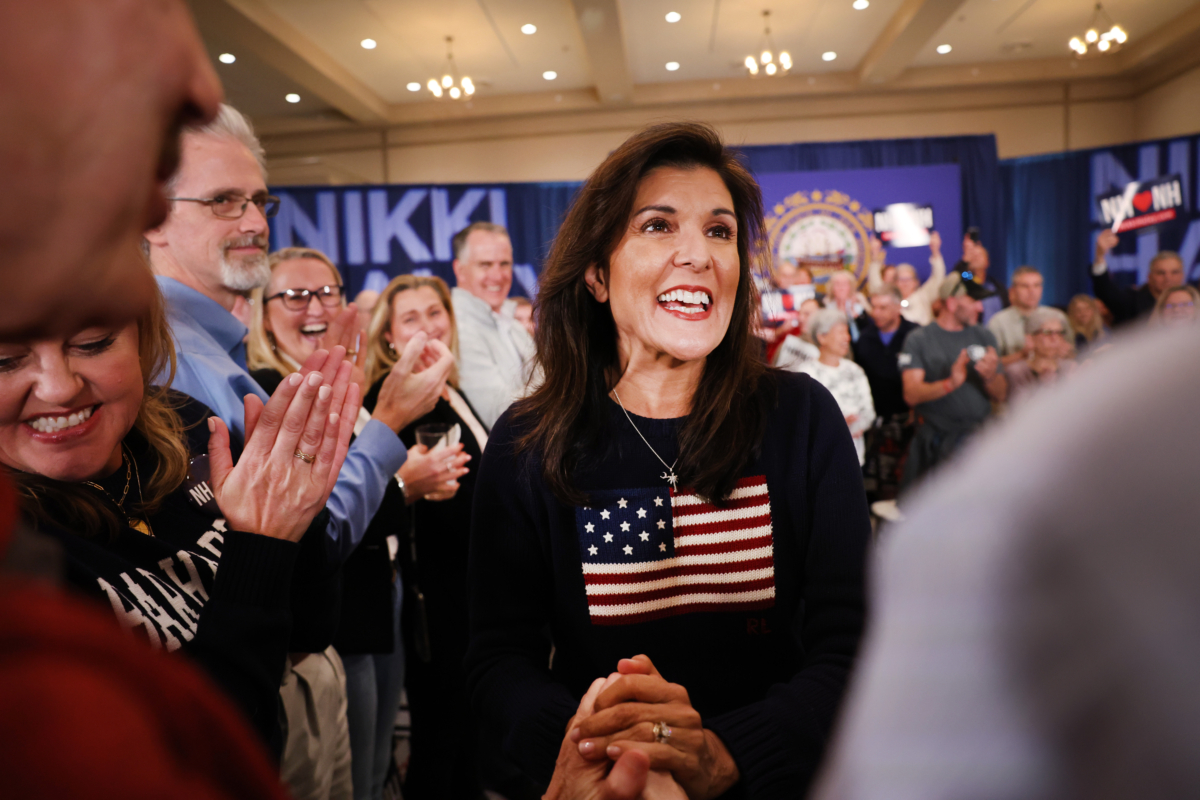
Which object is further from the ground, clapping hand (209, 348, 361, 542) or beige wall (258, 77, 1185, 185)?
beige wall (258, 77, 1185, 185)

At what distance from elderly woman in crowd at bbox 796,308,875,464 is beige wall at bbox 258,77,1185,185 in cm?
592

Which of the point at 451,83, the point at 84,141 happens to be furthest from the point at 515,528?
the point at 451,83

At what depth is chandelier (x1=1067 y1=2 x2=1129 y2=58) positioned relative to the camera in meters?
7.90

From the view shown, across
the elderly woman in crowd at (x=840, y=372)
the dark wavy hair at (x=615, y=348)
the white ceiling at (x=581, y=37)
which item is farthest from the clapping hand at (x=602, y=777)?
the white ceiling at (x=581, y=37)

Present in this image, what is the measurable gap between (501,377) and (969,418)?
10.2 ft

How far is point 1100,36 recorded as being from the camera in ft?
Answer: 28.4

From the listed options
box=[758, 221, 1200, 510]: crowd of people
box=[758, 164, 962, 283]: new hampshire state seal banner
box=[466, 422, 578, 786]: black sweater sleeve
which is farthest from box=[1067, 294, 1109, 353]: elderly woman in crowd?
box=[466, 422, 578, 786]: black sweater sleeve

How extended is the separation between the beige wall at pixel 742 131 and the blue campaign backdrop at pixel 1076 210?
2.52 ft

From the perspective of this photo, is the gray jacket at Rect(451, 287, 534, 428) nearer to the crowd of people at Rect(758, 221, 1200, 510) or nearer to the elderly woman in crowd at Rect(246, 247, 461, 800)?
the elderly woman in crowd at Rect(246, 247, 461, 800)

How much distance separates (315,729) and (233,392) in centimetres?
77

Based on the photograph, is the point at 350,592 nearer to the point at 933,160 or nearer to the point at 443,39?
the point at 443,39

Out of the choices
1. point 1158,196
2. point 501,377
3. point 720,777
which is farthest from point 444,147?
point 720,777

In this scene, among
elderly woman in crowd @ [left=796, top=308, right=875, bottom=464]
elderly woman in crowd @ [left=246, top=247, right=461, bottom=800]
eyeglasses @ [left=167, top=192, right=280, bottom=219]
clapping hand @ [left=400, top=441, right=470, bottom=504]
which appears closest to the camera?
elderly woman in crowd @ [left=246, top=247, right=461, bottom=800]

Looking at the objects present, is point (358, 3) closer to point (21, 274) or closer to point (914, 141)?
point (914, 141)
